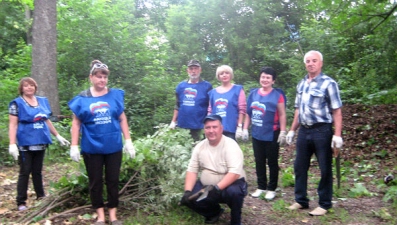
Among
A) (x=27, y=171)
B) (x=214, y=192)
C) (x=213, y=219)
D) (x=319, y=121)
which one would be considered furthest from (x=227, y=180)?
(x=27, y=171)

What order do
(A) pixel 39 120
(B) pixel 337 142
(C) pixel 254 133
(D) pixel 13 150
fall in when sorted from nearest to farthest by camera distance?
(B) pixel 337 142
(D) pixel 13 150
(A) pixel 39 120
(C) pixel 254 133

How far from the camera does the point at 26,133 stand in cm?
546

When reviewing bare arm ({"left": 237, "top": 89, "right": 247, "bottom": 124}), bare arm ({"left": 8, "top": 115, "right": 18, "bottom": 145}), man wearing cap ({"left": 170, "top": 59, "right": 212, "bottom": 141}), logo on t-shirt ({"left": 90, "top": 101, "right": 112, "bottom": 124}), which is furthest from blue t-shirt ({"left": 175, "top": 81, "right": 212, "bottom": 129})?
bare arm ({"left": 8, "top": 115, "right": 18, "bottom": 145})

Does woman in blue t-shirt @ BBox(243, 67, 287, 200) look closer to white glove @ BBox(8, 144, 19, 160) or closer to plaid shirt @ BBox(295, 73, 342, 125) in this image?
plaid shirt @ BBox(295, 73, 342, 125)

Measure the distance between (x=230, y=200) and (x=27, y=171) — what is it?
271cm

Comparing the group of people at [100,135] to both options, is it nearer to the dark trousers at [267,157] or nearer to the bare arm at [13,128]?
the bare arm at [13,128]

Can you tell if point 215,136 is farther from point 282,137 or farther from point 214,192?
point 282,137

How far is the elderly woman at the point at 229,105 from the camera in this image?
599 cm

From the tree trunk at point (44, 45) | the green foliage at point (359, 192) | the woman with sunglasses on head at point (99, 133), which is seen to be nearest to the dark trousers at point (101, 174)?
the woman with sunglasses on head at point (99, 133)

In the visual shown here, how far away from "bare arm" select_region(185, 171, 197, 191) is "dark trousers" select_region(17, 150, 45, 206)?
7.13ft

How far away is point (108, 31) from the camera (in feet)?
40.0

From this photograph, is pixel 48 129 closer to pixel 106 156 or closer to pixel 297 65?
pixel 106 156

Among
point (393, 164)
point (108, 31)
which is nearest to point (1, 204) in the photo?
point (393, 164)

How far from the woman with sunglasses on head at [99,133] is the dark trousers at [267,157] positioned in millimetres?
2071
